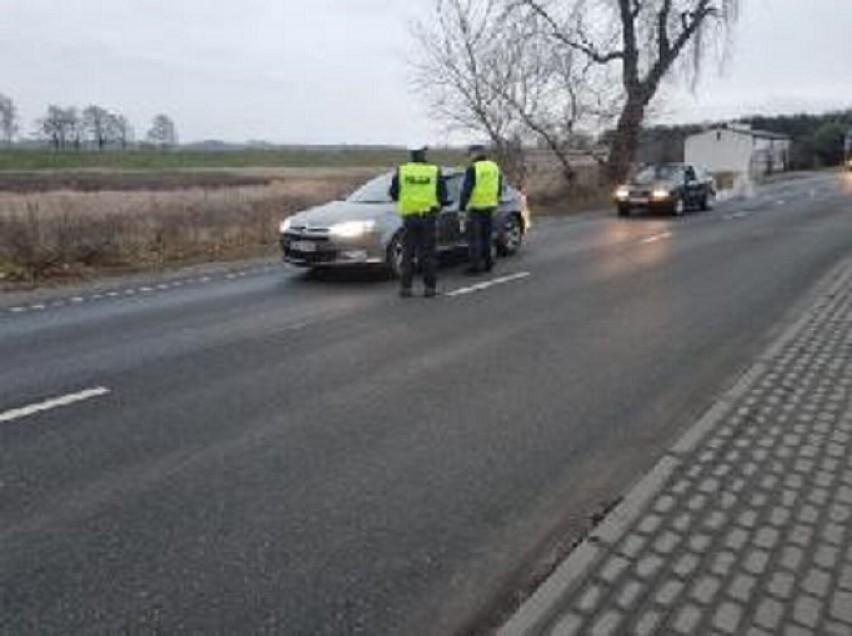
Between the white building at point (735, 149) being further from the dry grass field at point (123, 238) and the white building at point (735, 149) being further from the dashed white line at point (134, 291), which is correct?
the dashed white line at point (134, 291)

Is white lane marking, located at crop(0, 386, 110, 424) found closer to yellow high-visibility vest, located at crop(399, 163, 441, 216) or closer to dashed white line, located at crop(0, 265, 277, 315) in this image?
dashed white line, located at crop(0, 265, 277, 315)

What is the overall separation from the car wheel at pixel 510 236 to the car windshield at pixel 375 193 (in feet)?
8.30

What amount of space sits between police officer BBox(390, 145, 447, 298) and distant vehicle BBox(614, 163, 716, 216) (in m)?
17.2

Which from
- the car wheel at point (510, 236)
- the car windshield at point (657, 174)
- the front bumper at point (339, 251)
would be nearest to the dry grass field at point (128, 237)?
the front bumper at point (339, 251)

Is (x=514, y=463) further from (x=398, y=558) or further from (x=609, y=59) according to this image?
(x=609, y=59)

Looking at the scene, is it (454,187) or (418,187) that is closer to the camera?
(418,187)

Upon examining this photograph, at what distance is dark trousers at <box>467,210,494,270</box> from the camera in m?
15.5

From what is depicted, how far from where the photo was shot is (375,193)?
16031 millimetres

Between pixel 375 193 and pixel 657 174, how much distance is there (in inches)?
668

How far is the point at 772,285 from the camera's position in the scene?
14086 mm

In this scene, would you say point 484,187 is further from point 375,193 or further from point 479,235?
point 375,193

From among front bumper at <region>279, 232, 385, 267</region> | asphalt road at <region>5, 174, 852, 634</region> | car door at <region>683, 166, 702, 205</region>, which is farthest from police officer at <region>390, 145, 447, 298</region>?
car door at <region>683, 166, 702, 205</region>

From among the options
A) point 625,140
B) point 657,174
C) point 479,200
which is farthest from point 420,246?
point 625,140

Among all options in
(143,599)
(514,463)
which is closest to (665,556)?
(514,463)
